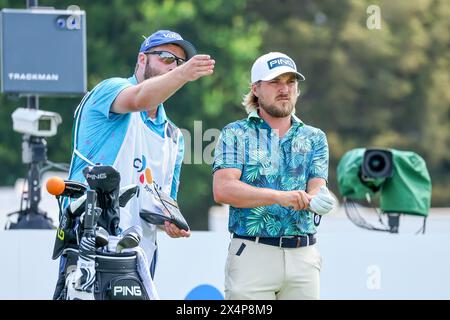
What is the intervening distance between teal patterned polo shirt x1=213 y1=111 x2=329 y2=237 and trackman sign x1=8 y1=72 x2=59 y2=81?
13.3 ft

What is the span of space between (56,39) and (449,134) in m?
30.3

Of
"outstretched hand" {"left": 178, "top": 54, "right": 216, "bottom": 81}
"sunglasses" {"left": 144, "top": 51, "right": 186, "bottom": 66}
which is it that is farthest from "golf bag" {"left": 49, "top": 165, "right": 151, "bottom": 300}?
"sunglasses" {"left": 144, "top": 51, "right": 186, "bottom": 66}

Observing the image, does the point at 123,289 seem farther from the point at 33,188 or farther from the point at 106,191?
the point at 33,188

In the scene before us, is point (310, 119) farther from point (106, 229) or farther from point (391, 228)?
point (106, 229)

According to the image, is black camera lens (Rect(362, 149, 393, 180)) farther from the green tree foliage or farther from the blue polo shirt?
the green tree foliage

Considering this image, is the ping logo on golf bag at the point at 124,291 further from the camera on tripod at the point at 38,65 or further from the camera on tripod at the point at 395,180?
the camera on tripod at the point at 395,180

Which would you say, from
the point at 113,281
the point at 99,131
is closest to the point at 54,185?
the point at 113,281

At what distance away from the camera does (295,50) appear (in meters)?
37.3

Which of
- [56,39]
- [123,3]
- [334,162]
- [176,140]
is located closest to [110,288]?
[176,140]

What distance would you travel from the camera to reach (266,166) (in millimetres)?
7207

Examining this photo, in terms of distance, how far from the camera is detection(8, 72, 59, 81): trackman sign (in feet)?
36.0

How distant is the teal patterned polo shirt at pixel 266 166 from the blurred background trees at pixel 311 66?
22399mm

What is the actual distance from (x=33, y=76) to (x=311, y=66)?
2720cm

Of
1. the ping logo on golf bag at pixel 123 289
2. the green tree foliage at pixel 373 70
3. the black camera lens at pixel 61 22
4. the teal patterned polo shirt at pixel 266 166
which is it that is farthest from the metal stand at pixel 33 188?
the green tree foliage at pixel 373 70
